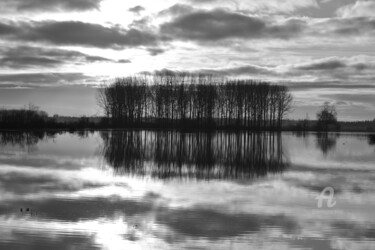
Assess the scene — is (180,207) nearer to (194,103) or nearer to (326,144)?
(326,144)

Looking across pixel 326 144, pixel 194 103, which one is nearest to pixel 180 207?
pixel 326 144

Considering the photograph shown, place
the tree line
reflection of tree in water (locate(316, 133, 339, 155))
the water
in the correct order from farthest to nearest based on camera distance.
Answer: the tree line
reflection of tree in water (locate(316, 133, 339, 155))
the water

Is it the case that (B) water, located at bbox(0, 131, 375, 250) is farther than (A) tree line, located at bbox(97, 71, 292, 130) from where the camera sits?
No

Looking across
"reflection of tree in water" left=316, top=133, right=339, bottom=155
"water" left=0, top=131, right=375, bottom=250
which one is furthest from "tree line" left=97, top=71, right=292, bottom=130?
"water" left=0, top=131, right=375, bottom=250

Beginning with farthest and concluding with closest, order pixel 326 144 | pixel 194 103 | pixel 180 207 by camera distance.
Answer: pixel 194 103 < pixel 326 144 < pixel 180 207

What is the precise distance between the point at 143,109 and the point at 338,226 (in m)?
85.4

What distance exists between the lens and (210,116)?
90.6 meters

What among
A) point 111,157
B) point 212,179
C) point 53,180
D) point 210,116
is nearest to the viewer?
point 53,180

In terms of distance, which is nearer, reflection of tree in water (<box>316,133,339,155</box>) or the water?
the water

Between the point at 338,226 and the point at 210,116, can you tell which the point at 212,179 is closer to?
the point at 338,226

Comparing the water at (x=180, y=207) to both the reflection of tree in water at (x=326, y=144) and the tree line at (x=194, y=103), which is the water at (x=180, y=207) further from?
the tree line at (x=194, y=103)

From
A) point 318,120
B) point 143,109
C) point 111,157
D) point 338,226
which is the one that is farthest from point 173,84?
point 338,226

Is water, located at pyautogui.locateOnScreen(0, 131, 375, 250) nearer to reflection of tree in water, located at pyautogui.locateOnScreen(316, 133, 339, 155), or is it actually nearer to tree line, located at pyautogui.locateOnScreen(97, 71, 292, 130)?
reflection of tree in water, located at pyautogui.locateOnScreen(316, 133, 339, 155)

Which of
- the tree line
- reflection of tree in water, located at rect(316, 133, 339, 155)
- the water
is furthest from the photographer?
the tree line
